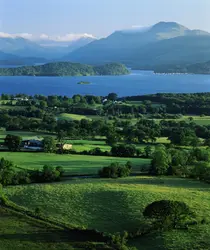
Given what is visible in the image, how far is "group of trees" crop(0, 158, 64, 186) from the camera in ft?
63.8

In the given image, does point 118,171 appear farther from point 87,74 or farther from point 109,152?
point 87,74

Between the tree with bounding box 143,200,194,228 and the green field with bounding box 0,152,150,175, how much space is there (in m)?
8.76

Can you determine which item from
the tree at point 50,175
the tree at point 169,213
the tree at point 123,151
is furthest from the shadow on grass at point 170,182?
the tree at point 123,151

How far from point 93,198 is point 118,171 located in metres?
5.25

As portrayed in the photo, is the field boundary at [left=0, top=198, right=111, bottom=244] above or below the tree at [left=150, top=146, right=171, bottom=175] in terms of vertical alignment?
below

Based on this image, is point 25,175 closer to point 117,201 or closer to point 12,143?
point 117,201

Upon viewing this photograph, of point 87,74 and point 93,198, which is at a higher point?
→ point 87,74

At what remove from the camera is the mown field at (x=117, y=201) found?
1272 centimetres

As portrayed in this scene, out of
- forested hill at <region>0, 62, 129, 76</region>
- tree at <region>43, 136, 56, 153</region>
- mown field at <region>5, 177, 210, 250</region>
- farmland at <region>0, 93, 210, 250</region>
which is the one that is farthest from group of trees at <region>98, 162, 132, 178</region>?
forested hill at <region>0, 62, 129, 76</region>

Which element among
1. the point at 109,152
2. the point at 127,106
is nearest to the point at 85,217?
the point at 109,152

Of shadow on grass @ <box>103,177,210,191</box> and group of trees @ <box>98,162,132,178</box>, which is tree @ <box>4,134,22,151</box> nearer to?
group of trees @ <box>98,162,132,178</box>

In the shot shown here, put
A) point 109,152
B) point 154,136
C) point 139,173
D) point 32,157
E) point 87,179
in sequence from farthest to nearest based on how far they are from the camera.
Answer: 1. point 154,136
2. point 109,152
3. point 32,157
4. point 139,173
5. point 87,179

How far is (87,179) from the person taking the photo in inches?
811

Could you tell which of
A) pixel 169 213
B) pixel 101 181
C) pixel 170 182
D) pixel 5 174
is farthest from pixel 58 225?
pixel 170 182
